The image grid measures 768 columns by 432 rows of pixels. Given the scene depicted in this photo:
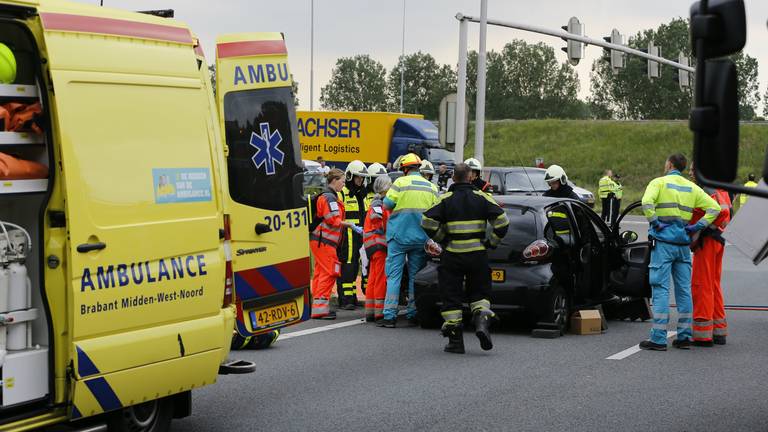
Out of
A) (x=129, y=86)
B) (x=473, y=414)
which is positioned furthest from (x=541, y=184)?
(x=129, y=86)

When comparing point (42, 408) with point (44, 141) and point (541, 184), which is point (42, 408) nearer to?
point (44, 141)

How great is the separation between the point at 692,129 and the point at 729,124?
0.12m

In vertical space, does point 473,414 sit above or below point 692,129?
below

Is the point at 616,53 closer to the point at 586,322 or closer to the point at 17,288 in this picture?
the point at 586,322

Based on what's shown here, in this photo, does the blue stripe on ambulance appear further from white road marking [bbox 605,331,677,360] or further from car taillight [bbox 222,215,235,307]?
white road marking [bbox 605,331,677,360]

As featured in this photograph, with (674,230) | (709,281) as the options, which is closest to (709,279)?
(709,281)

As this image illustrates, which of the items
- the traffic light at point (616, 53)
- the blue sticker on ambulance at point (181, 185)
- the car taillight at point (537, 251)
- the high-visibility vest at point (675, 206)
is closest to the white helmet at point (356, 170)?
the car taillight at point (537, 251)

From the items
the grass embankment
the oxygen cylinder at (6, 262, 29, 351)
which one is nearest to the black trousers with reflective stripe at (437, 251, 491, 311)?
the oxygen cylinder at (6, 262, 29, 351)

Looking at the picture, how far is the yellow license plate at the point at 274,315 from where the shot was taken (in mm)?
7184

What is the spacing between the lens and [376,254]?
12.6 metres

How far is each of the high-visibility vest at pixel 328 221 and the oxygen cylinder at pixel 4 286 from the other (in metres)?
7.24

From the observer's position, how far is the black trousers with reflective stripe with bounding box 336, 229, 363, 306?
13.3 metres

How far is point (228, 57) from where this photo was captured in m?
7.18

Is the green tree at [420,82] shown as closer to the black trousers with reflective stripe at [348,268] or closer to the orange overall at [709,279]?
the black trousers with reflective stripe at [348,268]
